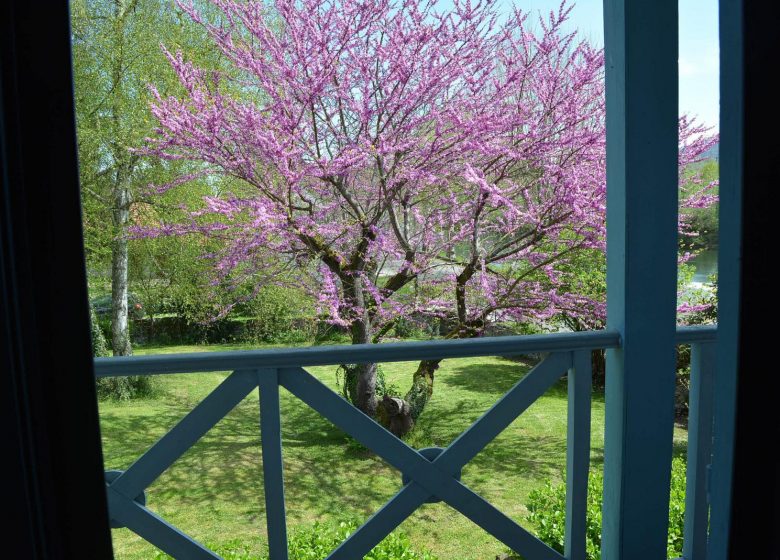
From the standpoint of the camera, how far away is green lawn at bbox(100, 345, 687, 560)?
13.7 ft

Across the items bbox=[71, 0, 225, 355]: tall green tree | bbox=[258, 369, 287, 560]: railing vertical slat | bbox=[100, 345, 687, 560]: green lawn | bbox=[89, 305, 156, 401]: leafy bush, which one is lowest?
bbox=[100, 345, 687, 560]: green lawn

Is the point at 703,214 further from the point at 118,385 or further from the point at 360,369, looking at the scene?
the point at 118,385

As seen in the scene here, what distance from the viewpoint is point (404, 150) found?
4289mm

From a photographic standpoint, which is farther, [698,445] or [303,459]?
[303,459]

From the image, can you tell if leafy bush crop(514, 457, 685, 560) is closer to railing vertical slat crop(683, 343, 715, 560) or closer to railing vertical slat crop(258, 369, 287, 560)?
railing vertical slat crop(683, 343, 715, 560)

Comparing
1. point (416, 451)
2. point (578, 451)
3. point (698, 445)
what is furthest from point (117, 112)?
point (698, 445)

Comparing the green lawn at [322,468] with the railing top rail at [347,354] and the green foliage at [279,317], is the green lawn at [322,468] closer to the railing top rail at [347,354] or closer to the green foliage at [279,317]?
the green foliage at [279,317]

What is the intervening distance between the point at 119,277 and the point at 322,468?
12.5ft

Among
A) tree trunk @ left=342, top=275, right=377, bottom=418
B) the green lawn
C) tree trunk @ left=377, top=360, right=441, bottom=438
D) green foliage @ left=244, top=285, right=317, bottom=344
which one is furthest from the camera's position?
green foliage @ left=244, top=285, right=317, bottom=344

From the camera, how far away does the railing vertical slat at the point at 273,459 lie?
1.22 metres

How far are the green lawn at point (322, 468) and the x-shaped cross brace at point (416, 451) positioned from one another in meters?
2.82

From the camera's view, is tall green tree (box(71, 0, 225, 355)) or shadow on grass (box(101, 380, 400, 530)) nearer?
shadow on grass (box(101, 380, 400, 530))

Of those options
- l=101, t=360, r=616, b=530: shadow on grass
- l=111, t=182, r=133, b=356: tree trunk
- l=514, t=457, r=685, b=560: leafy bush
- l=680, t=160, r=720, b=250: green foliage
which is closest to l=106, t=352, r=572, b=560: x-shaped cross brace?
l=514, t=457, r=685, b=560: leafy bush

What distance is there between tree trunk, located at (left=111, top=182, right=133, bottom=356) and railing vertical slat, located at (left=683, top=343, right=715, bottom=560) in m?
6.54
